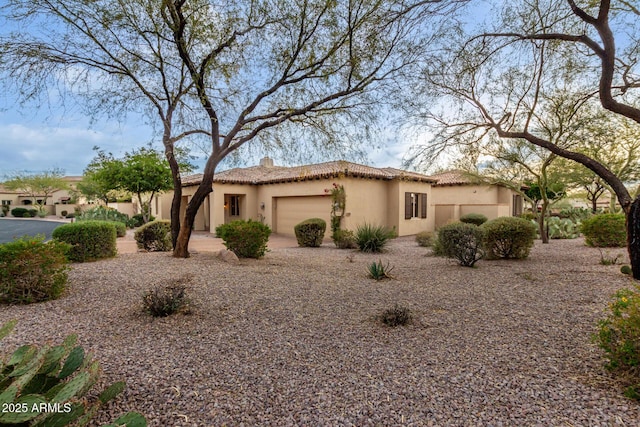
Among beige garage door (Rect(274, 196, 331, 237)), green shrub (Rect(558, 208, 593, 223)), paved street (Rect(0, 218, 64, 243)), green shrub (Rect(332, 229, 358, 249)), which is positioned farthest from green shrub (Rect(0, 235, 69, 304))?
green shrub (Rect(558, 208, 593, 223))

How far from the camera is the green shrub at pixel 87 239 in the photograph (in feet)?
28.5

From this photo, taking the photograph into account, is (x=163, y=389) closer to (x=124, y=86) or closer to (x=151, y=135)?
(x=151, y=135)

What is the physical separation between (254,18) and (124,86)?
364 cm

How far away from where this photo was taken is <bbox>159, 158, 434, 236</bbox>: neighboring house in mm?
16969

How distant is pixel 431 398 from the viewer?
9.50ft

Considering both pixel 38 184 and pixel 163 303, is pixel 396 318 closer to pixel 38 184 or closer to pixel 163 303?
pixel 163 303

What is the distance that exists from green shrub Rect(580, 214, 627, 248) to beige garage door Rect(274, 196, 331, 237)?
1032 cm

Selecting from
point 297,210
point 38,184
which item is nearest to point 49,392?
point 297,210

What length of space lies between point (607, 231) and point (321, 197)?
11.3m

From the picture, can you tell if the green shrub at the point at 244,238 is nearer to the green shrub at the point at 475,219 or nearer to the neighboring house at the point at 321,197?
the neighboring house at the point at 321,197

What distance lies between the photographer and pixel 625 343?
3.05 meters

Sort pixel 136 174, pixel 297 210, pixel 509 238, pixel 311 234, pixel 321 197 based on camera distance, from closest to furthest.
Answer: pixel 509 238 < pixel 311 234 < pixel 321 197 < pixel 297 210 < pixel 136 174

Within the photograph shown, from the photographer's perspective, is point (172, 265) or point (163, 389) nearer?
point (163, 389)

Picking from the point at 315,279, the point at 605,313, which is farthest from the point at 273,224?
the point at 605,313
